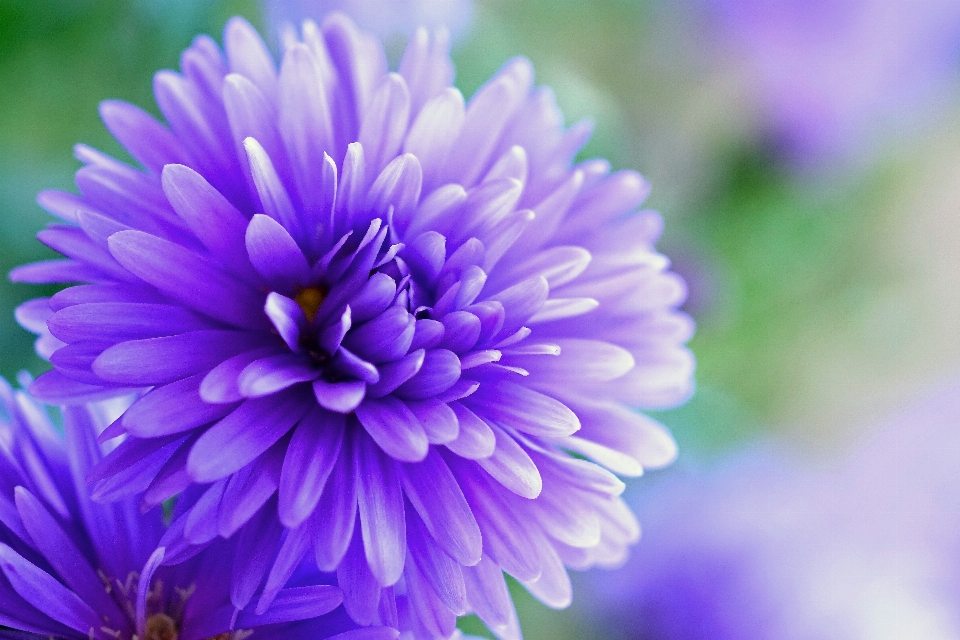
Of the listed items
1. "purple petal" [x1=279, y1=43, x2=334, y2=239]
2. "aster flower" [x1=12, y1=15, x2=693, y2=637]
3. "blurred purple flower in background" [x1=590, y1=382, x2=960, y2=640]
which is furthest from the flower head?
"purple petal" [x1=279, y1=43, x2=334, y2=239]

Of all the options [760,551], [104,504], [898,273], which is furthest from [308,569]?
[898,273]

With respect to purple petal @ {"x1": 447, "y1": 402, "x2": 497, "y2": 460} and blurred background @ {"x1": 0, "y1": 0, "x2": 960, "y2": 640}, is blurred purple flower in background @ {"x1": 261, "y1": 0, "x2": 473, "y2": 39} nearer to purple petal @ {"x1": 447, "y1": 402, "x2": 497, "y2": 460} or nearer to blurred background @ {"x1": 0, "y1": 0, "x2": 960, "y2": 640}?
blurred background @ {"x1": 0, "y1": 0, "x2": 960, "y2": 640}

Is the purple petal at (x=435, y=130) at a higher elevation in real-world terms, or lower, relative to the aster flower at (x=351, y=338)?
higher

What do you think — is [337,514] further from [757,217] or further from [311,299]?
[757,217]

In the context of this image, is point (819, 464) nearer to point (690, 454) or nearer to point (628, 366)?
point (690, 454)

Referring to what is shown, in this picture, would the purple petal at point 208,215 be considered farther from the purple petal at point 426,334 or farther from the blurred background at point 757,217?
the blurred background at point 757,217

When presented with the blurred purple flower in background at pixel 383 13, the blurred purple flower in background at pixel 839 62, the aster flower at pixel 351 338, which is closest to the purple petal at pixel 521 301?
the aster flower at pixel 351 338

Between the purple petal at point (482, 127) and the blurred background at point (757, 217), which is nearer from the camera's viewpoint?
the purple petal at point (482, 127)

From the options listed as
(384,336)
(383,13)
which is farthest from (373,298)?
(383,13)
